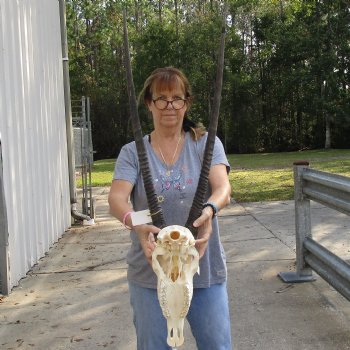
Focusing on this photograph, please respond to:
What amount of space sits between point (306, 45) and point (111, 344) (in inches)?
1356

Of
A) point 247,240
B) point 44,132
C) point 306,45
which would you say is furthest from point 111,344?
point 306,45

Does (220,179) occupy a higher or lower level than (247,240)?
higher

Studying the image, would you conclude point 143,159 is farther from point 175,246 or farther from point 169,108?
point 175,246

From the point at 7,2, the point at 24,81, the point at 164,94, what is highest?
the point at 7,2

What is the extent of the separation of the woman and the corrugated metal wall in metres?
3.43

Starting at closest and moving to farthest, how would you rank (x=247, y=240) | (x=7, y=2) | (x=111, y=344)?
(x=111, y=344) → (x=7, y=2) → (x=247, y=240)

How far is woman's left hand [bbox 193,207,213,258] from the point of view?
2338mm

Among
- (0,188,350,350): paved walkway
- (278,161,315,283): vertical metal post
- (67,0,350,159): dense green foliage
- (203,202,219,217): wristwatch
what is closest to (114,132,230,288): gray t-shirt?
(203,202,219,217): wristwatch

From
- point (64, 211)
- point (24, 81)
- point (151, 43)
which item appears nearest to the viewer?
point (24, 81)

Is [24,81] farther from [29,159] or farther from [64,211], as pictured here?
[64,211]

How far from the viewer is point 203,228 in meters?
2.41

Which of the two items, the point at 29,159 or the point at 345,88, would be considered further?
the point at 345,88

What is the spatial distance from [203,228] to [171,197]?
0.24 meters

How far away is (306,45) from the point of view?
117 feet
